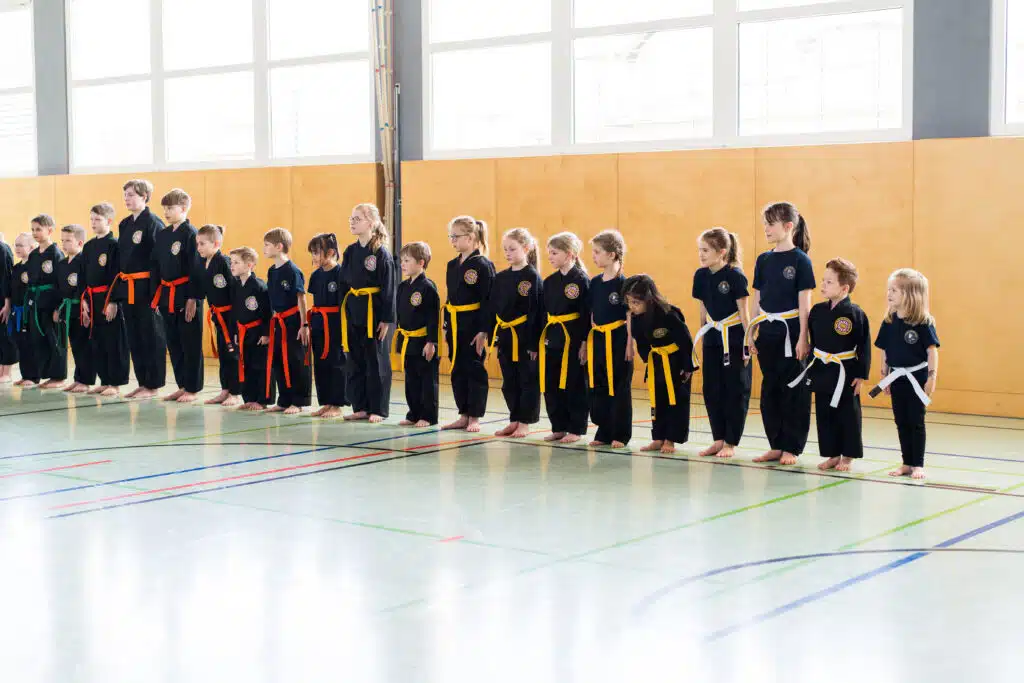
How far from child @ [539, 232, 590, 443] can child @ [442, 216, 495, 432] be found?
49 centimetres

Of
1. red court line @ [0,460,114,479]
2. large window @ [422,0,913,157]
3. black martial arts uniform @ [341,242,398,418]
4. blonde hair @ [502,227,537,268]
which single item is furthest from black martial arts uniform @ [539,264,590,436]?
large window @ [422,0,913,157]

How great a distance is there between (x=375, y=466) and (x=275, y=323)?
2.41 meters

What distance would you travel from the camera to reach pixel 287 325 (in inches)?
326

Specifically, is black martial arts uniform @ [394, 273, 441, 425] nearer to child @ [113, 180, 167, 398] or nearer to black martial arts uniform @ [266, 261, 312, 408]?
black martial arts uniform @ [266, 261, 312, 408]

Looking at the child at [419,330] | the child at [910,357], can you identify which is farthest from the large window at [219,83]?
the child at [910,357]

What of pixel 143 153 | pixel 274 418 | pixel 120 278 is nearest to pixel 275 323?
pixel 274 418

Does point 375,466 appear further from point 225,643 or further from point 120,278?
point 120,278

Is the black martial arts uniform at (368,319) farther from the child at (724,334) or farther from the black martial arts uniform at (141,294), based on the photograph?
the child at (724,334)

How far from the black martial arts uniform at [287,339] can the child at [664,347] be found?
2.66 meters

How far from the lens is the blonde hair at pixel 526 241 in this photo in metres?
7.03

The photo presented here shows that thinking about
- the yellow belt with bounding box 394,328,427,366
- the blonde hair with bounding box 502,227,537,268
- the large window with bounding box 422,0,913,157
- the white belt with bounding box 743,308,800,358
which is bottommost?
the yellow belt with bounding box 394,328,427,366

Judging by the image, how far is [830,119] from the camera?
9156 mm

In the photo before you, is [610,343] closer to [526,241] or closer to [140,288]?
[526,241]

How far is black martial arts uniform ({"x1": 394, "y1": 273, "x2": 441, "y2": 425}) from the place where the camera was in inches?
295
